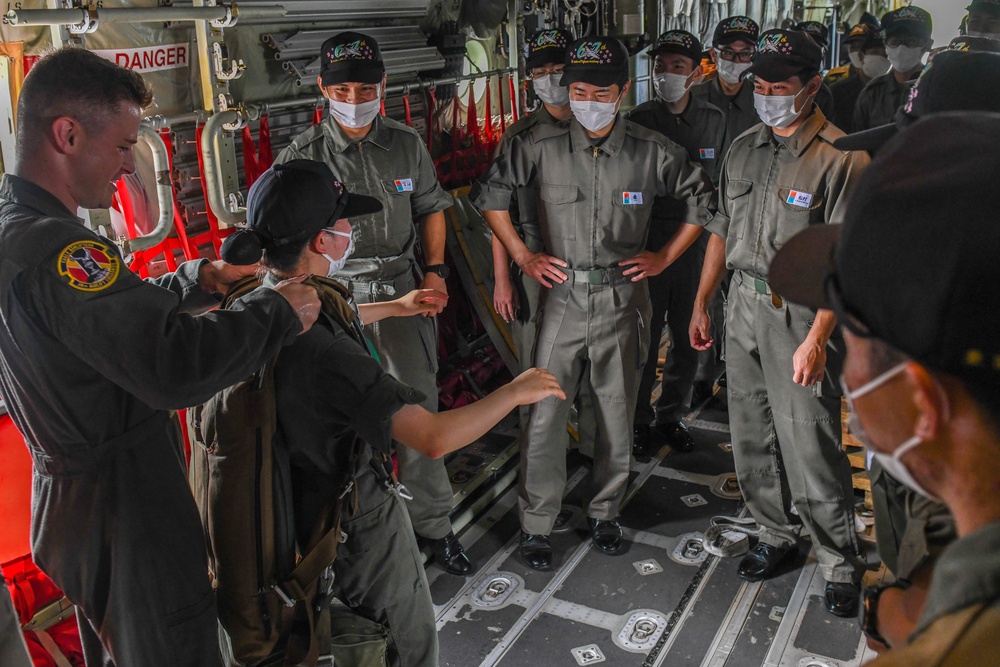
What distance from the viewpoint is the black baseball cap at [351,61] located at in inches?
145

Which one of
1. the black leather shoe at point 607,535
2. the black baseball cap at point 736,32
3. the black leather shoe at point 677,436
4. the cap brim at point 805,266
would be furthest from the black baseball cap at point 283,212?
the black baseball cap at point 736,32

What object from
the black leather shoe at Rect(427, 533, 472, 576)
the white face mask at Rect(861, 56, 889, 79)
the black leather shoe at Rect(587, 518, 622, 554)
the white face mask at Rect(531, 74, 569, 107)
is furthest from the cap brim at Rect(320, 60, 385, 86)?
the white face mask at Rect(861, 56, 889, 79)

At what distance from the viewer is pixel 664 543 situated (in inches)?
160

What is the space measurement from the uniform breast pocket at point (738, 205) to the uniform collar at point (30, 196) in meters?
2.57

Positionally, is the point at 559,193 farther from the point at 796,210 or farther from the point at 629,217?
the point at 796,210

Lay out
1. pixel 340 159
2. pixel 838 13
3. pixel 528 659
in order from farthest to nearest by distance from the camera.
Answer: pixel 838 13 < pixel 340 159 < pixel 528 659

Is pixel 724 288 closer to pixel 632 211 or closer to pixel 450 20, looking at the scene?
pixel 632 211

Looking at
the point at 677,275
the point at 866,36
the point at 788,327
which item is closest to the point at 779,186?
the point at 788,327

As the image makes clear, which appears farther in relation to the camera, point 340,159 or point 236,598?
point 340,159

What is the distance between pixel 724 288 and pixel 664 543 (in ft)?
7.26

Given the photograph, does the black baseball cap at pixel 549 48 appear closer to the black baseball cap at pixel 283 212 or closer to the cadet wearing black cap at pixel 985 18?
the cadet wearing black cap at pixel 985 18

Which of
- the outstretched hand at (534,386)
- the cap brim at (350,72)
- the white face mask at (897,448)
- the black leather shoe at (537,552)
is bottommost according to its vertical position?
the black leather shoe at (537,552)

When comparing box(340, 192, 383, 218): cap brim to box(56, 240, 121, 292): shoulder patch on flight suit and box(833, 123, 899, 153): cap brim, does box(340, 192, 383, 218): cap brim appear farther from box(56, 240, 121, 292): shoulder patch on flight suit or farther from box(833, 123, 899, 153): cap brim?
box(833, 123, 899, 153): cap brim

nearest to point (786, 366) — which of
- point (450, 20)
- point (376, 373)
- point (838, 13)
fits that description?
point (376, 373)
